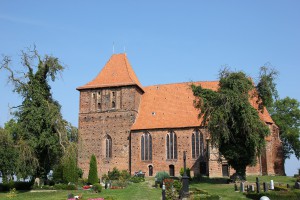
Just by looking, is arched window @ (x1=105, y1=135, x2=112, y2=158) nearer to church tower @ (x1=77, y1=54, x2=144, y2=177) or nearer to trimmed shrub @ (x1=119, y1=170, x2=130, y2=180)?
church tower @ (x1=77, y1=54, x2=144, y2=177)

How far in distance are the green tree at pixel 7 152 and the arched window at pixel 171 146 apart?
57.3 ft

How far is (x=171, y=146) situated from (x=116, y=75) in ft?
38.8

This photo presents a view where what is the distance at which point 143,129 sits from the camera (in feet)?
143

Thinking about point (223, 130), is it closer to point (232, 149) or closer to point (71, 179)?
point (232, 149)

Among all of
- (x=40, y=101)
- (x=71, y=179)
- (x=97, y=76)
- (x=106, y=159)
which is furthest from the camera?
(x=97, y=76)

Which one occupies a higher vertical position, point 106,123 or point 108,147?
point 106,123

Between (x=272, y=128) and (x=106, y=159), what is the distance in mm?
20000

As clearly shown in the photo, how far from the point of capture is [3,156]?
32562mm

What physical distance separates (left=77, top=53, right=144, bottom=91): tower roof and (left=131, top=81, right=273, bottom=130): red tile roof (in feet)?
7.73

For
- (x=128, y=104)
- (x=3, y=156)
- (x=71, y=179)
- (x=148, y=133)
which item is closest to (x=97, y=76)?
(x=128, y=104)

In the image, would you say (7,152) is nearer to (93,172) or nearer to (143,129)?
(93,172)

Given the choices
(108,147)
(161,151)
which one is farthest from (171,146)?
(108,147)

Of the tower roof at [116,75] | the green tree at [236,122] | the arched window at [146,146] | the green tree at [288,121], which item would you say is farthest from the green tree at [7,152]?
the green tree at [288,121]

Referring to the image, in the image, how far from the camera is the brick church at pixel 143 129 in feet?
136
